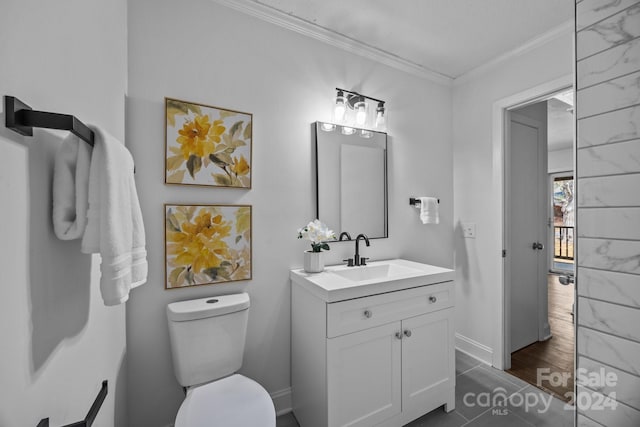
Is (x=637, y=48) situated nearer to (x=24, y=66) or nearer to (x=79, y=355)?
(x=24, y=66)

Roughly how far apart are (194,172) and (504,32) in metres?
2.30

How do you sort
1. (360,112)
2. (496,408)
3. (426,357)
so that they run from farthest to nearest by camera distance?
(360,112), (496,408), (426,357)

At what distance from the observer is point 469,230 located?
2516mm

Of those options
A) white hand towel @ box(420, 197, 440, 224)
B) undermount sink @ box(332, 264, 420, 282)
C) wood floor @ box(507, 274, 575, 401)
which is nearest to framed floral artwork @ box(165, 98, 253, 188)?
undermount sink @ box(332, 264, 420, 282)

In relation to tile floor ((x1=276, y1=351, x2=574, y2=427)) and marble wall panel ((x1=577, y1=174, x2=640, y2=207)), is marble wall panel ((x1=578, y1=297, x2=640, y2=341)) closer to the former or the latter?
marble wall panel ((x1=577, y1=174, x2=640, y2=207))

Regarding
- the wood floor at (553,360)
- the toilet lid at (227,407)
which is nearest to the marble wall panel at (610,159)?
the toilet lid at (227,407)

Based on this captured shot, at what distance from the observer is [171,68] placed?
4.95ft

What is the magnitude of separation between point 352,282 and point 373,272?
48cm

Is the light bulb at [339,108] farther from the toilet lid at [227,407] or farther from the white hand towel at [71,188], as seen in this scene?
the toilet lid at [227,407]

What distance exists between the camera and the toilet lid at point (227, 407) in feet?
3.57

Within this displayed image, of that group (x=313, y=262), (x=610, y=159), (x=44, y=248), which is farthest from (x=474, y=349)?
(x=44, y=248)

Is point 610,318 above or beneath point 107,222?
beneath

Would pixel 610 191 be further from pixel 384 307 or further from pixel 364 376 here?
pixel 364 376

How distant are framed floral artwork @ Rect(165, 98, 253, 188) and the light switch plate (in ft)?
6.47
